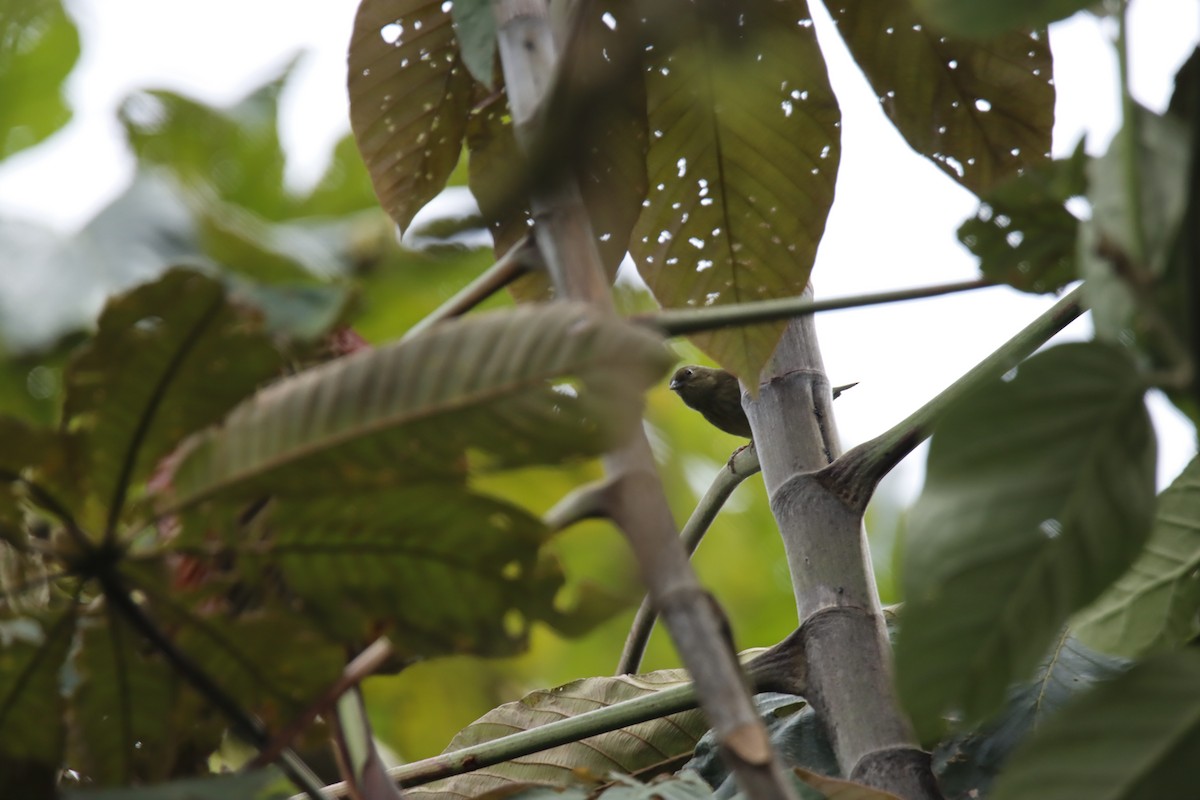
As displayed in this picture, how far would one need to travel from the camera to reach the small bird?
670 millimetres

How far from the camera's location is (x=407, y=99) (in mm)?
528

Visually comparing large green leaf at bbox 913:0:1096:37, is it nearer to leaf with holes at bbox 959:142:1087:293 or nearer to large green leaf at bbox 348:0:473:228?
leaf with holes at bbox 959:142:1087:293

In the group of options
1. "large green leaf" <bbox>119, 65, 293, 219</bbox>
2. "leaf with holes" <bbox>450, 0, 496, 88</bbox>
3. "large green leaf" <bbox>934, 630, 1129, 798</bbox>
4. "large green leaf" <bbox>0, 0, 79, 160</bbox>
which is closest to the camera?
"leaf with holes" <bbox>450, 0, 496, 88</bbox>

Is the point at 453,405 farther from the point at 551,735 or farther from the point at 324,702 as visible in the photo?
the point at 551,735

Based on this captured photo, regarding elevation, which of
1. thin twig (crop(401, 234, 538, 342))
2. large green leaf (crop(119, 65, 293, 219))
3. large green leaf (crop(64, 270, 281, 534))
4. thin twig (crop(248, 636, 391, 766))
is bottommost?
thin twig (crop(248, 636, 391, 766))

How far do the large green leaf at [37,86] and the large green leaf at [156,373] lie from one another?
3.98 meters

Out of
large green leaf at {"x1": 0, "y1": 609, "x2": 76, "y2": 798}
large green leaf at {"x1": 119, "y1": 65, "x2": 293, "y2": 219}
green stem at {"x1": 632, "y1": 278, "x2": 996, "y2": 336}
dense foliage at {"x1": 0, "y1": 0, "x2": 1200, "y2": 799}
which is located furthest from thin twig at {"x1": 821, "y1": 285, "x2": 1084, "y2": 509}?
large green leaf at {"x1": 119, "y1": 65, "x2": 293, "y2": 219}

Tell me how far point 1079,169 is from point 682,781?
10.8 inches

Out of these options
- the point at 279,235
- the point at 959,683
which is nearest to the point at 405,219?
the point at 959,683

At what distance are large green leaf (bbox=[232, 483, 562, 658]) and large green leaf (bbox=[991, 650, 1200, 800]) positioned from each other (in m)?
0.15

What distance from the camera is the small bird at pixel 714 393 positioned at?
67 cm

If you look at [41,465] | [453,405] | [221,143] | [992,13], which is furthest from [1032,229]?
[221,143]

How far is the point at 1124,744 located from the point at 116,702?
0.30m

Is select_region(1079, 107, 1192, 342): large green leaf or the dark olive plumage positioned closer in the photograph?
select_region(1079, 107, 1192, 342): large green leaf
